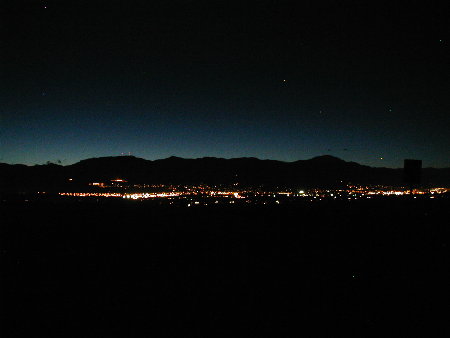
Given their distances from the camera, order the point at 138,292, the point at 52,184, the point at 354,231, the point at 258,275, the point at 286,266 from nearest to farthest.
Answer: the point at 138,292, the point at 258,275, the point at 286,266, the point at 354,231, the point at 52,184

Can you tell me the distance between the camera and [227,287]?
764 cm

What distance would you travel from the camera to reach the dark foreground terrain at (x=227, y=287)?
5.72 metres

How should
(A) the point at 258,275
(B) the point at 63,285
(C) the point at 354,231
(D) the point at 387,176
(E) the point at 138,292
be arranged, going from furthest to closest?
(D) the point at 387,176 < (C) the point at 354,231 < (A) the point at 258,275 < (B) the point at 63,285 < (E) the point at 138,292

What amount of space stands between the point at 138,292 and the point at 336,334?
12.7ft

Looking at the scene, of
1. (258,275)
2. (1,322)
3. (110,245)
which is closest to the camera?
(1,322)

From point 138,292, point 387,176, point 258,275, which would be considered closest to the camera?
point 138,292

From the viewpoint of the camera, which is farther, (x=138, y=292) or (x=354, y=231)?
(x=354, y=231)

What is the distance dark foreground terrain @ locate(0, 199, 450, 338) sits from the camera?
18.8ft

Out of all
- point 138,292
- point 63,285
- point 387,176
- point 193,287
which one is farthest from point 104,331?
point 387,176

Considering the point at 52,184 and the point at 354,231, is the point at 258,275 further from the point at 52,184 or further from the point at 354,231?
Result: the point at 52,184

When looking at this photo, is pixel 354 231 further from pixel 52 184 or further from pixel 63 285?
pixel 52 184

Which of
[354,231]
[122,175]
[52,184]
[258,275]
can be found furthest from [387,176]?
[258,275]

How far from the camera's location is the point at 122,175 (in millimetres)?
112125

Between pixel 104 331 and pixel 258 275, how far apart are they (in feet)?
13.0
